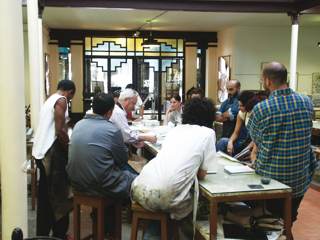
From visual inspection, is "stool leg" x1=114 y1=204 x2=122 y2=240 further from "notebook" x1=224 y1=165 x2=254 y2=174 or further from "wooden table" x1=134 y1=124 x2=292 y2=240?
"notebook" x1=224 y1=165 x2=254 y2=174

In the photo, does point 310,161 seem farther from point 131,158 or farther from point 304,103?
point 131,158

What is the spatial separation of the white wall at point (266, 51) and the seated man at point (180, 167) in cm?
930

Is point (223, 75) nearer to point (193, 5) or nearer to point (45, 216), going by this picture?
point (193, 5)

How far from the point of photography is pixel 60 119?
3596 millimetres

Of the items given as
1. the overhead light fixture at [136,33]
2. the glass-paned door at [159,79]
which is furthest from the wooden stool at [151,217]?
the glass-paned door at [159,79]

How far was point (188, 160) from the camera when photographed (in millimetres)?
2889

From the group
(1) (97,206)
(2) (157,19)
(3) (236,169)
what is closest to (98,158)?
(1) (97,206)

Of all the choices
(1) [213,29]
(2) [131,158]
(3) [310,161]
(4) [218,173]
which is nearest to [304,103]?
(3) [310,161]

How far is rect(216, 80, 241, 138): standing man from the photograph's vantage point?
18.7 ft

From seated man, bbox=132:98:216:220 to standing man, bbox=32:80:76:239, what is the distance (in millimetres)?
906

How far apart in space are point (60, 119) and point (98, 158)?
0.69 m

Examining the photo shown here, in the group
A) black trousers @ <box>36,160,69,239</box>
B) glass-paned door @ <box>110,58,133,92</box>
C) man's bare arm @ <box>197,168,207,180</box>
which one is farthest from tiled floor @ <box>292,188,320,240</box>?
glass-paned door @ <box>110,58,133,92</box>

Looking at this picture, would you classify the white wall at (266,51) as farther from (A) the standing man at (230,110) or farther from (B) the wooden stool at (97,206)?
(B) the wooden stool at (97,206)

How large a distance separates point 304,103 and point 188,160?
97cm
